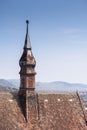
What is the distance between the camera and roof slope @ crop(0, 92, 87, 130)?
52.2 m

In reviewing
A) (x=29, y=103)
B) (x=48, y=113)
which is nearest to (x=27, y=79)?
(x=29, y=103)

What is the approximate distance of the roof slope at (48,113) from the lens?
52.2 m

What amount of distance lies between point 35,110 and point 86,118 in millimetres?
10037

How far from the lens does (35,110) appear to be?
184 ft

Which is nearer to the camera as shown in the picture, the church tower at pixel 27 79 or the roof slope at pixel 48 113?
the roof slope at pixel 48 113

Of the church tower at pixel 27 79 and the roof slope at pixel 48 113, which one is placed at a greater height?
the church tower at pixel 27 79

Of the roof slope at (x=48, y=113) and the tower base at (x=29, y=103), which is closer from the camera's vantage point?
the roof slope at (x=48, y=113)

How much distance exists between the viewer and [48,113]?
56.6 m

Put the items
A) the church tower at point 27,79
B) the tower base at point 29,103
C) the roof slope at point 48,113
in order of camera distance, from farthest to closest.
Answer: the church tower at point 27,79
the tower base at point 29,103
the roof slope at point 48,113

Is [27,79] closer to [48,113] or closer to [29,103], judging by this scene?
[29,103]

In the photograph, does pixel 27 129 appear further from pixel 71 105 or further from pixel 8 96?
pixel 71 105

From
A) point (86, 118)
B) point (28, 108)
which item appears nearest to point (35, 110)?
point (28, 108)

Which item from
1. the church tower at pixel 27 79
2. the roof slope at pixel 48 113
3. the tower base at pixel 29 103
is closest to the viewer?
the roof slope at pixel 48 113

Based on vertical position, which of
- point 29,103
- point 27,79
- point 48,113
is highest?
point 27,79
